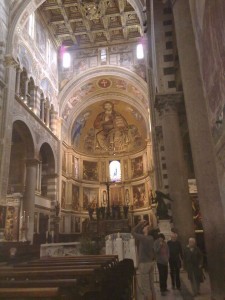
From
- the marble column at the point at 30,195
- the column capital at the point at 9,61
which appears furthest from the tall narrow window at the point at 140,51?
the marble column at the point at 30,195

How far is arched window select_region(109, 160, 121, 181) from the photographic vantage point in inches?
1196

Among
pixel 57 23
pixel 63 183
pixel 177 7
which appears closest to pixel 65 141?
pixel 63 183

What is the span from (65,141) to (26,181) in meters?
8.38

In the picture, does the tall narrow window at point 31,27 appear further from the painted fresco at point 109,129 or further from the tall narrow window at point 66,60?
the painted fresco at point 109,129

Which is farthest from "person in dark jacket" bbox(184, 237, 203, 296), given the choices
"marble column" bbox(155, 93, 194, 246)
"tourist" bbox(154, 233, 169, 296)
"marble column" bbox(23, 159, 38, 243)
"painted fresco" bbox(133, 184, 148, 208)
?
"painted fresco" bbox(133, 184, 148, 208)

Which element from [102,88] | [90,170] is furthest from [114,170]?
[102,88]

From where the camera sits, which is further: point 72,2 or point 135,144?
point 135,144

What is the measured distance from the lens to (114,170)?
30656 mm

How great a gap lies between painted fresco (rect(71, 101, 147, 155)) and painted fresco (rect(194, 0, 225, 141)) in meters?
24.1

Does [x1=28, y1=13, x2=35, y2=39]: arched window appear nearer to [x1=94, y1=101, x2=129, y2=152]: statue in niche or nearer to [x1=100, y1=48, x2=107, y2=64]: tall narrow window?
[x1=100, y1=48, x2=107, y2=64]: tall narrow window

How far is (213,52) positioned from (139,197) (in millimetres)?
24338

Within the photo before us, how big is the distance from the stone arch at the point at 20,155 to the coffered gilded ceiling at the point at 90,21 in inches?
401

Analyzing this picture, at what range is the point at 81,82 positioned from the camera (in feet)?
86.5

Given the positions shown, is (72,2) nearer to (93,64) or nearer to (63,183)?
(93,64)
